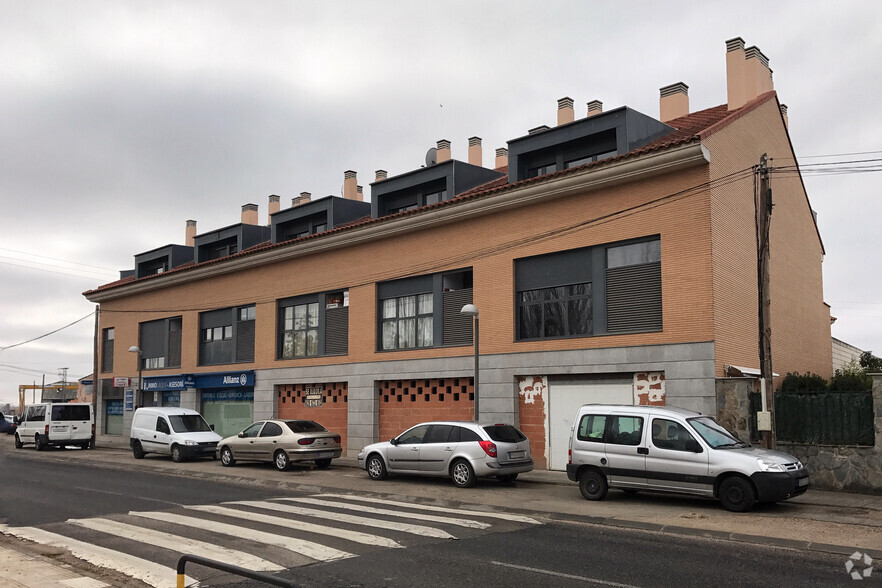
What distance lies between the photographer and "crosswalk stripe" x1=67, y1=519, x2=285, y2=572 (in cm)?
902

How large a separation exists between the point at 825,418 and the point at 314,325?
18169mm

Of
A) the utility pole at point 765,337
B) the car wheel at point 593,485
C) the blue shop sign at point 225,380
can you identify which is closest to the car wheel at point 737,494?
the car wheel at point 593,485

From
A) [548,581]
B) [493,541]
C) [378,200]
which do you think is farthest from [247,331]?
[548,581]

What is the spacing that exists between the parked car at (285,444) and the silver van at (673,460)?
9.26 metres

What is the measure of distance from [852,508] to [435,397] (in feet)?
42.5

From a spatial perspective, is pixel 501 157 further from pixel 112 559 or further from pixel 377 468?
pixel 112 559

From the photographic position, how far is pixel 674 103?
24.8 meters

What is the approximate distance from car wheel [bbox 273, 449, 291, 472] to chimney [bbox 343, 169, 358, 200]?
666 inches

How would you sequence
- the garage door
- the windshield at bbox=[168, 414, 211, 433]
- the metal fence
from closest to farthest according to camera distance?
the metal fence < the garage door < the windshield at bbox=[168, 414, 211, 433]

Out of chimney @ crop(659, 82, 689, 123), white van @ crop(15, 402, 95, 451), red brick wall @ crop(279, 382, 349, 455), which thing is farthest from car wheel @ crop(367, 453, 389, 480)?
white van @ crop(15, 402, 95, 451)

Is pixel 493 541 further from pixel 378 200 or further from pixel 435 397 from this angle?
pixel 378 200

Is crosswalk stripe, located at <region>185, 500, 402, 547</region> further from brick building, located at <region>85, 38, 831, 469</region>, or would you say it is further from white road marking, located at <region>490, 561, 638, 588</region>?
brick building, located at <region>85, 38, 831, 469</region>

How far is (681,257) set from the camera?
18406mm

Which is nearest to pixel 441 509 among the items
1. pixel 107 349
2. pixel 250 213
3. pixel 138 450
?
pixel 138 450
